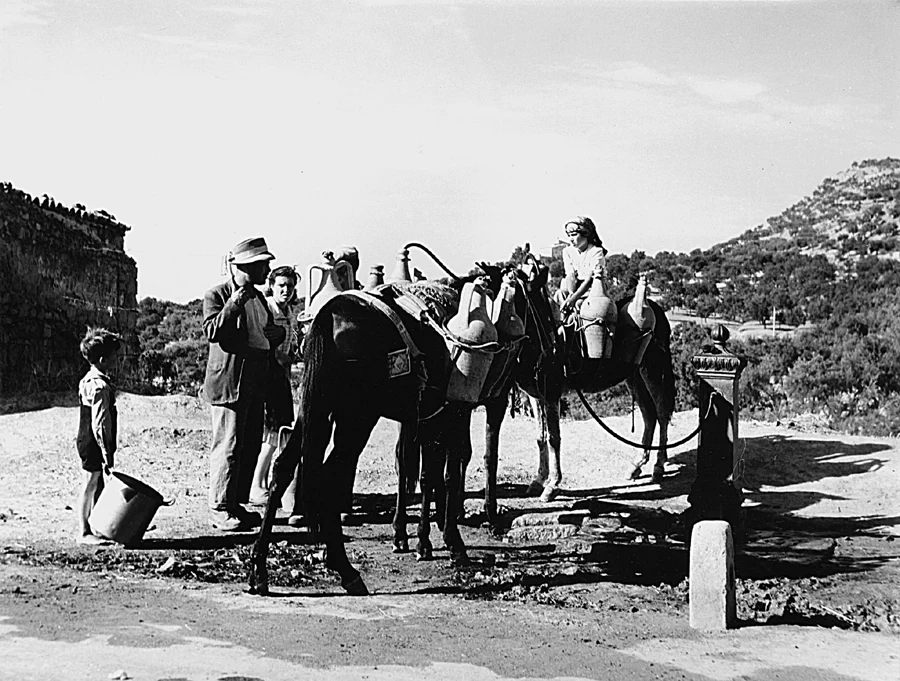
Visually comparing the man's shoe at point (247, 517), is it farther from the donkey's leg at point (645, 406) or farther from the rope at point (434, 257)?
the donkey's leg at point (645, 406)

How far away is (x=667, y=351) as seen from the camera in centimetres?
1209

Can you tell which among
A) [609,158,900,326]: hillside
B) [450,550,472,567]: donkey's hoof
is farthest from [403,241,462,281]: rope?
[609,158,900,326]: hillside

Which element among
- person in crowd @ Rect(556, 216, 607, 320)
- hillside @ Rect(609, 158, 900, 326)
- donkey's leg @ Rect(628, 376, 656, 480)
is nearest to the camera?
person in crowd @ Rect(556, 216, 607, 320)

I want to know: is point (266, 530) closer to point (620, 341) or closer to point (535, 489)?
point (535, 489)

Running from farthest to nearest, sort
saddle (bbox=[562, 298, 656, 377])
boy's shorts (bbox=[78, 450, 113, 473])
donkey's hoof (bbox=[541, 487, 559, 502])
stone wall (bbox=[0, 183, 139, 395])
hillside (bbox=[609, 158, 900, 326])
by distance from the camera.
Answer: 1. hillside (bbox=[609, 158, 900, 326])
2. stone wall (bbox=[0, 183, 139, 395])
3. saddle (bbox=[562, 298, 656, 377])
4. donkey's hoof (bbox=[541, 487, 559, 502])
5. boy's shorts (bbox=[78, 450, 113, 473])

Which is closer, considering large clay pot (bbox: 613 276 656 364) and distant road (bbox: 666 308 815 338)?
large clay pot (bbox: 613 276 656 364)

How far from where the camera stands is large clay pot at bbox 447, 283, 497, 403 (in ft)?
25.0

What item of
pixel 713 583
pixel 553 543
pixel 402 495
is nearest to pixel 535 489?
pixel 553 543

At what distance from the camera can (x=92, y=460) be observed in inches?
315

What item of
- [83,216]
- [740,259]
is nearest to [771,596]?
[83,216]

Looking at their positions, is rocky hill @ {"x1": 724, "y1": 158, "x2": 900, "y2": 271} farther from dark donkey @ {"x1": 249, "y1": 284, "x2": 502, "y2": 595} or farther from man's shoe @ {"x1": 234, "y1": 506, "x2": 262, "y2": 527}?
dark donkey @ {"x1": 249, "y1": 284, "x2": 502, "y2": 595}

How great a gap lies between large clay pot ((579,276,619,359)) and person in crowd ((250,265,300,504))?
3.16 meters

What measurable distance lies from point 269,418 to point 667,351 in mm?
4863

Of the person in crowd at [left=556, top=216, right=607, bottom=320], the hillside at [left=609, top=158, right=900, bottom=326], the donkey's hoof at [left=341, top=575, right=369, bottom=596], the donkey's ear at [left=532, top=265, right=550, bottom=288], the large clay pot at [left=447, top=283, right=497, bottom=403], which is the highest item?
the hillside at [left=609, top=158, right=900, bottom=326]
